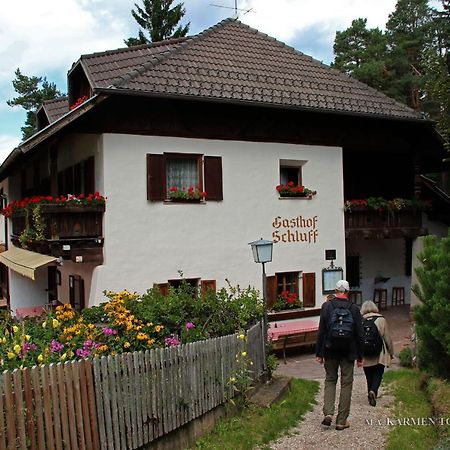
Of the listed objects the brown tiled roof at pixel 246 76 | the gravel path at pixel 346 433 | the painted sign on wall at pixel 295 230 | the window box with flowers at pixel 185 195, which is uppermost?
the brown tiled roof at pixel 246 76

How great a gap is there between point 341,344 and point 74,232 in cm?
658

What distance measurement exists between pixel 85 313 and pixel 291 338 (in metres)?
5.91

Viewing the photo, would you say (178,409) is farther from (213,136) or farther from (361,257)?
(361,257)

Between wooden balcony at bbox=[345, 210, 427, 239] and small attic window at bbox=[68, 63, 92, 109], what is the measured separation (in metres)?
7.60

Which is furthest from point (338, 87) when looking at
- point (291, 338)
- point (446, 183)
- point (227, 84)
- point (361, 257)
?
point (446, 183)

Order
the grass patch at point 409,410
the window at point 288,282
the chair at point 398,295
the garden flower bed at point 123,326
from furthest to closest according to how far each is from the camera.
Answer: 1. the chair at point 398,295
2. the window at point 288,282
3. the grass patch at point 409,410
4. the garden flower bed at point 123,326

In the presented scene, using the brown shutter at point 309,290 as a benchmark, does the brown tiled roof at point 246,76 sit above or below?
above

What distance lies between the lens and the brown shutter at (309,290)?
13906mm

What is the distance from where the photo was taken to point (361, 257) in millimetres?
18516

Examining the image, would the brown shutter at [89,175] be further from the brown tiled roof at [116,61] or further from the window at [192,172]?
the brown tiled roof at [116,61]

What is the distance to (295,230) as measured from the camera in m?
13.9

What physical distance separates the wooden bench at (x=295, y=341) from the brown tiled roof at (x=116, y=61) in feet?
21.8

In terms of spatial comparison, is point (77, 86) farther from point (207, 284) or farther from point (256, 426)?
point (256, 426)

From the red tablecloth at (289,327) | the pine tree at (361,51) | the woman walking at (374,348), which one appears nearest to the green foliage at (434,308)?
the woman walking at (374,348)
